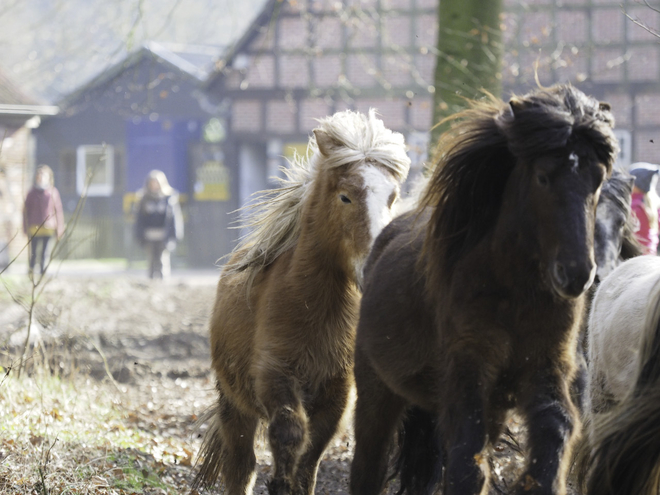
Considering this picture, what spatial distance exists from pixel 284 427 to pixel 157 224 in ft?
50.9

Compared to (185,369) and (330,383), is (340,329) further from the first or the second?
(185,369)

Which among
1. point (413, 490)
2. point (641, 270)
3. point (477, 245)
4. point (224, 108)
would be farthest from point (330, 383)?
point (224, 108)

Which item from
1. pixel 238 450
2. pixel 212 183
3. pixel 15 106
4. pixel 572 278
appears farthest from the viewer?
pixel 212 183

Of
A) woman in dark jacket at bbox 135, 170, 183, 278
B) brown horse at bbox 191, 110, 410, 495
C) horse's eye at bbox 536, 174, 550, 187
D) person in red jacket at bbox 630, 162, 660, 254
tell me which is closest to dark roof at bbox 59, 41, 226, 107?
woman in dark jacket at bbox 135, 170, 183, 278

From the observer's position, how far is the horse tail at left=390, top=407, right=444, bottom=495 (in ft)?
14.4

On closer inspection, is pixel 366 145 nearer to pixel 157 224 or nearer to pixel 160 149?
pixel 157 224

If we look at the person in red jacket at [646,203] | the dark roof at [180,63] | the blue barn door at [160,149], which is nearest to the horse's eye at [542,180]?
the person in red jacket at [646,203]

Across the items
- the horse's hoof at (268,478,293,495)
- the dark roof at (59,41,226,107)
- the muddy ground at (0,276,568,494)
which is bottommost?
the muddy ground at (0,276,568,494)

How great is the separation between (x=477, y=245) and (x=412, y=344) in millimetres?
588

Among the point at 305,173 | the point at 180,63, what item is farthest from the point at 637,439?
the point at 180,63

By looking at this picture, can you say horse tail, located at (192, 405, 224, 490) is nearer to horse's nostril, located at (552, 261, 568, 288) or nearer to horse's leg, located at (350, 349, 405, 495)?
horse's leg, located at (350, 349, 405, 495)

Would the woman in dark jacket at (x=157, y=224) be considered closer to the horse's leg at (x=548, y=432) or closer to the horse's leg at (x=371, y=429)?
the horse's leg at (x=371, y=429)

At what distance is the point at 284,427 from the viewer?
400 cm

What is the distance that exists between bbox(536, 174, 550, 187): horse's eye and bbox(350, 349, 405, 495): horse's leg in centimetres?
137
